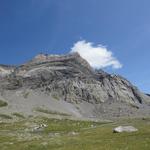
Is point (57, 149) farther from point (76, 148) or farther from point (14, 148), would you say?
point (14, 148)

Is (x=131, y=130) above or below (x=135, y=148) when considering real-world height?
above

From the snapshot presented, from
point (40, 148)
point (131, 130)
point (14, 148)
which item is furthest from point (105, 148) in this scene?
point (131, 130)

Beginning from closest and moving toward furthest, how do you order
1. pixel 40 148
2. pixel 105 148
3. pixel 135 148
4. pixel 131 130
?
pixel 135 148 < pixel 105 148 < pixel 40 148 < pixel 131 130

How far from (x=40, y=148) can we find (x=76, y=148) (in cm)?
900

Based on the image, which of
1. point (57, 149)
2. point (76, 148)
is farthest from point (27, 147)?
point (76, 148)

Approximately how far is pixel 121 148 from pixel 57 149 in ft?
37.0

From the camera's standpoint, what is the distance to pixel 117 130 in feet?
250

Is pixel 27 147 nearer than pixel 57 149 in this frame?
No

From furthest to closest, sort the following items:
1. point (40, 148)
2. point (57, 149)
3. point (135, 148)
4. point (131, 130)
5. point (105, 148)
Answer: point (131, 130)
point (40, 148)
point (57, 149)
point (105, 148)
point (135, 148)

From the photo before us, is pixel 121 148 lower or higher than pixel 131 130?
lower

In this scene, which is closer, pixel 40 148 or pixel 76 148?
pixel 76 148

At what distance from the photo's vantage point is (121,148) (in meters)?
43.4

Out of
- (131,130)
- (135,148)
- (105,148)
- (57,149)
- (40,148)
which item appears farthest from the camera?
(131,130)

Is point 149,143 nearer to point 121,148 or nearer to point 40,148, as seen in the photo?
point 121,148
